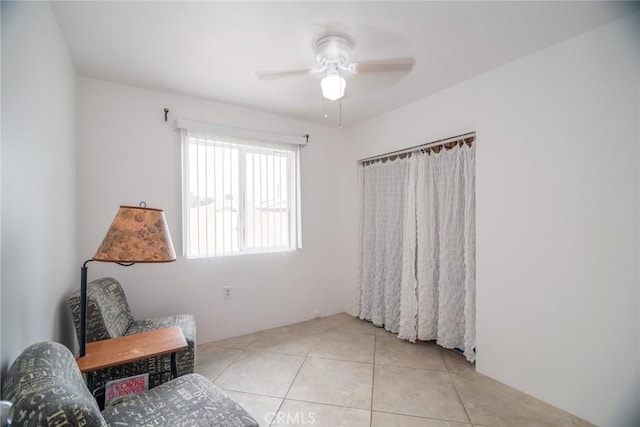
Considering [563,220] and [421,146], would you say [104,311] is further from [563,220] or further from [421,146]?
[563,220]

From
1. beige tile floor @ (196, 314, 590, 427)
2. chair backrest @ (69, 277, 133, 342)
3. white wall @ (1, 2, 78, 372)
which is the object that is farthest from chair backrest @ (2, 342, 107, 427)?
beige tile floor @ (196, 314, 590, 427)

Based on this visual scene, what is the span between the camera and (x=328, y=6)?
5.08 feet

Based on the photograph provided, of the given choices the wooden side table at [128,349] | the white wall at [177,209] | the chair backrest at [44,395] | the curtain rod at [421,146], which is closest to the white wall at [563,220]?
the curtain rod at [421,146]

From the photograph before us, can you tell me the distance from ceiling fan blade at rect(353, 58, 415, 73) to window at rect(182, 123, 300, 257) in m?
1.48

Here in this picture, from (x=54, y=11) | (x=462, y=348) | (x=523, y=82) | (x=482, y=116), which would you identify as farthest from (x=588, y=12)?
(x=54, y=11)

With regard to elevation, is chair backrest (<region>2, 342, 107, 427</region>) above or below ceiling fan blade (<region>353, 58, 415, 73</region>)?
below

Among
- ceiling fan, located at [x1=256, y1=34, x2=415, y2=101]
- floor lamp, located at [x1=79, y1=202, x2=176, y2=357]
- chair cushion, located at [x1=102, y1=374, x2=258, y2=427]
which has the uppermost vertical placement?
ceiling fan, located at [x1=256, y1=34, x2=415, y2=101]

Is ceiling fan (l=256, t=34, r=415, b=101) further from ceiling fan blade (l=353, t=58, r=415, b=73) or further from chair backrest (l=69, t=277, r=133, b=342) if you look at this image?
chair backrest (l=69, t=277, r=133, b=342)

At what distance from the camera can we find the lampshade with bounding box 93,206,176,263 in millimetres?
1385

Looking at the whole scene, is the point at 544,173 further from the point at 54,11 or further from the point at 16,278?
the point at 54,11

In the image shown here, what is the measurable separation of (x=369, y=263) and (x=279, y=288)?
109cm

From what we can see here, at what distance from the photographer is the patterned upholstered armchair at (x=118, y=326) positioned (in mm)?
1733

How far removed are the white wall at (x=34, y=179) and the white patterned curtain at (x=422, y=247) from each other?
2705 millimetres

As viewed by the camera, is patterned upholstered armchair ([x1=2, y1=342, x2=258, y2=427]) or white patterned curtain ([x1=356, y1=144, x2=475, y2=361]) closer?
patterned upholstered armchair ([x1=2, y1=342, x2=258, y2=427])
